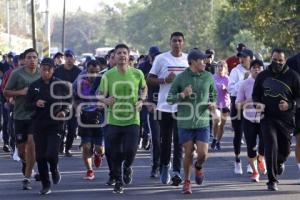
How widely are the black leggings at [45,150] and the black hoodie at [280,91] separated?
2.86 metres

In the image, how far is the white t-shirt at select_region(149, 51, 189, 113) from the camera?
43.6 ft

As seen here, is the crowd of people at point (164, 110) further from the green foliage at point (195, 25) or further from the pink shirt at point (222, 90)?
the green foliage at point (195, 25)

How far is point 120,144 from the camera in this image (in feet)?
41.7

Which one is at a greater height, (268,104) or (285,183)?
(268,104)

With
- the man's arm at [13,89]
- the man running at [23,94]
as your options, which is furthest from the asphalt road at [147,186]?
the man's arm at [13,89]

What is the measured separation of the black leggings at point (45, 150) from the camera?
12.5 meters

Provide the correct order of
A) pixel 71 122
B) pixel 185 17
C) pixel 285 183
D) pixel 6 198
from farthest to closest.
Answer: pixel 185 17, pixel 71 122, pixel 285 183, pixel 6 198

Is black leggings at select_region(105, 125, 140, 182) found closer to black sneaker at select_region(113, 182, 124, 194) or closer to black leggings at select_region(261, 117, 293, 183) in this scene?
black sneaker at select_region(113, 182, 124, 194)

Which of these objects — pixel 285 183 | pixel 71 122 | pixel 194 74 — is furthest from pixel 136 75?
pixel 71 122

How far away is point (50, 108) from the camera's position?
1259 cm

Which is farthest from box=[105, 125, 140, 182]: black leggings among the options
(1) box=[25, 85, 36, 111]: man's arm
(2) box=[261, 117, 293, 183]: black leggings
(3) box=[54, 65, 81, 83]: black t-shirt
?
(3) box=[54, 65, 81, 83]: black t-shirt

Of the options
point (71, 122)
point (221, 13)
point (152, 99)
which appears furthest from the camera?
point (221, 13)

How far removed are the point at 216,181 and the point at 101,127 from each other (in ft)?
6.28

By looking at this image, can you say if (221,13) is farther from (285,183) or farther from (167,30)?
(285,183)
